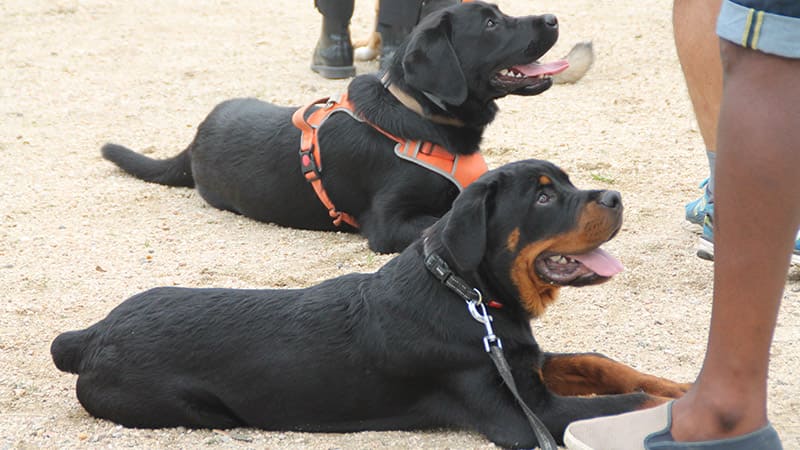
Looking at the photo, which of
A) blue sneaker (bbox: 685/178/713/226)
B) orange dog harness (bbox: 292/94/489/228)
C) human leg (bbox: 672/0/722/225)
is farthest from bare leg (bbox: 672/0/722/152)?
orange dog harness (bbox: 292/94/489/228)

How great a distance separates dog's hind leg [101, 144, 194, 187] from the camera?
6.32 meters

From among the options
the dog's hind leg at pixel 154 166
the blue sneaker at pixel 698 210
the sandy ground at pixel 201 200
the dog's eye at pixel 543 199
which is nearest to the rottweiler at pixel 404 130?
the sandy ground at pixel 201 200

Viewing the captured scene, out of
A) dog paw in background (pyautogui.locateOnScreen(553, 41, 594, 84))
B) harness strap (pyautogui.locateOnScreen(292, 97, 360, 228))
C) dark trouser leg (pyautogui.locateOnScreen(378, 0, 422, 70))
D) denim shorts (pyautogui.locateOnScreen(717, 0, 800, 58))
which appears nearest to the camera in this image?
denim shorts (pyautogui.locateOnScreen(717, 0, 800, 58))

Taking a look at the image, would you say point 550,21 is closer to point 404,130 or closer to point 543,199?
point 404,130

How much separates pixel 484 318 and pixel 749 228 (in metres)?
1.08

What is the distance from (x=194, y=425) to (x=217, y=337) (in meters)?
0.30

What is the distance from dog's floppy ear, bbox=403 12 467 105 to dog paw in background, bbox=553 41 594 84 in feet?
9.46

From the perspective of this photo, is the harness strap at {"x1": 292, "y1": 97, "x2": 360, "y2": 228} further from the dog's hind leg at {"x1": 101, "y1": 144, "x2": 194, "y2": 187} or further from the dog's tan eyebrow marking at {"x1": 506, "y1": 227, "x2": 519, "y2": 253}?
the dog's tan eyebrow marking at {"x1": 506, "y1": 227, "x2": 519, "y2": 253}

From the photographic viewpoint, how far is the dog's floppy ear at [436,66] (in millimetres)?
5117

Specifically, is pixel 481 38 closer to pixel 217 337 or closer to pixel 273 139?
pixel 273 139

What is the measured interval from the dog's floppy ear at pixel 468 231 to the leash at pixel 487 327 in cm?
6

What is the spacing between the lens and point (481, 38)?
17.0ft

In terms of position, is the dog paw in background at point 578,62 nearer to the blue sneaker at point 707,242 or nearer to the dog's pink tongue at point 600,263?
the blue sneaker at point 707,242

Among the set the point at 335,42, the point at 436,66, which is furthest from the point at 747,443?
the point at 335,42
